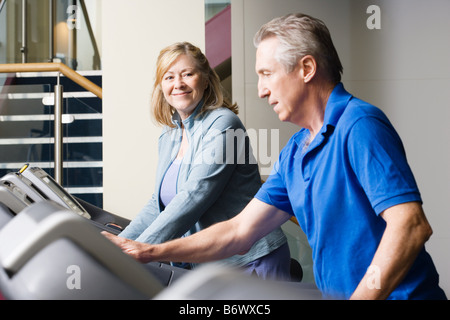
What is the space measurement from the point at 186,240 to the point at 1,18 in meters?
4.86

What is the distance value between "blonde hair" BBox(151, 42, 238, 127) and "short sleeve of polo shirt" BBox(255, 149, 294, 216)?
76 cm

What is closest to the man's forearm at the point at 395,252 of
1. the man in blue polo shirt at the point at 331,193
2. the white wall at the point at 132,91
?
the man in blue polo shirt at the point at 331,193

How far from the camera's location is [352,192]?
1.08m

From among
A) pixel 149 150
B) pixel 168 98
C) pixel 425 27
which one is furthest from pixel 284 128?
pixel 168 98

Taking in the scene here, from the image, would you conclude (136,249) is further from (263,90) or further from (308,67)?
(308,67)

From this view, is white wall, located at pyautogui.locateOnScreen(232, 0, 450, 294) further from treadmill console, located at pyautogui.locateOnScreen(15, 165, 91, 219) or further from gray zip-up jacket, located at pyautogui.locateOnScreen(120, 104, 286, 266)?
gray zip-up jacket, located at pyautogui.locateOnScreen(120, 104, 286, 266)

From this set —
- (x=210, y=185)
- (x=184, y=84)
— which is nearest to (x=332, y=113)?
(x=210, y=185)

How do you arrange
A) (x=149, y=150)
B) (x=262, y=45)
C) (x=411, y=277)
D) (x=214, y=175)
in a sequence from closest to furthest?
(x=411, y=277) < (x=262, y=45) < (x=214, y=175) < (x=149, y=150)

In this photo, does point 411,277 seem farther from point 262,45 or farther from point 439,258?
point 439,258

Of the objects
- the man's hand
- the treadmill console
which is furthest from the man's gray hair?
the treadmill console

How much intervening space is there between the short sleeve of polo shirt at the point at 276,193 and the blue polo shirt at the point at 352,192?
140 mm

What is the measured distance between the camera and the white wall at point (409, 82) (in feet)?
12.9

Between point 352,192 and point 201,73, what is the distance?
116 centimetres

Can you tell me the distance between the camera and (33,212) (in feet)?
1.72
